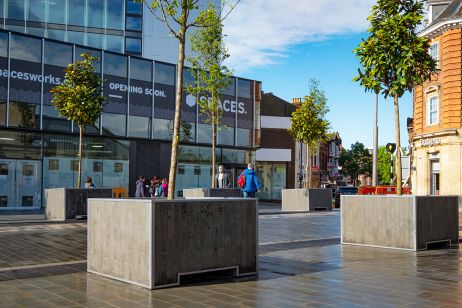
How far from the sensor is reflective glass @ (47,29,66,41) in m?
40.1

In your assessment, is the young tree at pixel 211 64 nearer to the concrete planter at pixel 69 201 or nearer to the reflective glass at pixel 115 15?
the concrete planter at pixel 69 201

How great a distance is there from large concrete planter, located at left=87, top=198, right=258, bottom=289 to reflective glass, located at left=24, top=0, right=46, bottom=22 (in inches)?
1412

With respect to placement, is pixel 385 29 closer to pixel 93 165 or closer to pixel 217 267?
pixel 217 267

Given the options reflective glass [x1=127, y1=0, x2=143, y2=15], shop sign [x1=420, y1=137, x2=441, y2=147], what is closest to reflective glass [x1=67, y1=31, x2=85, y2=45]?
reflective glass [x1=127, y1=0, x2=143, y2=15]

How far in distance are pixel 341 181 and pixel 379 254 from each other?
113m

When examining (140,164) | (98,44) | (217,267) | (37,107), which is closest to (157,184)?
(140,164)

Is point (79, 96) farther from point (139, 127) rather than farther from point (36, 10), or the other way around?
point (36, 10)

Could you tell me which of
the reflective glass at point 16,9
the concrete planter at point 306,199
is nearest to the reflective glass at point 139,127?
the concrete planter at point 306,199

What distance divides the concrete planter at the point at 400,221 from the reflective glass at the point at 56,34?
3401 centimetres

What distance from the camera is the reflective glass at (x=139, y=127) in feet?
103

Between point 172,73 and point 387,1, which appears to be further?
point 172,73

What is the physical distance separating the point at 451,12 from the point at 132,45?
24.8 metres

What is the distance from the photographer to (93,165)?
29.8 m

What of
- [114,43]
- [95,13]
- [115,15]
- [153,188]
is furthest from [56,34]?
[153,188]
